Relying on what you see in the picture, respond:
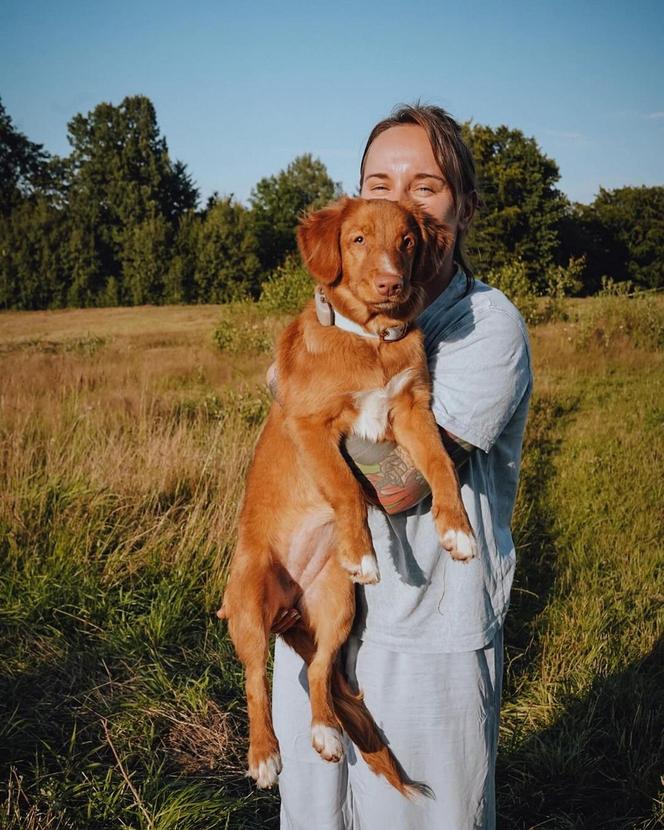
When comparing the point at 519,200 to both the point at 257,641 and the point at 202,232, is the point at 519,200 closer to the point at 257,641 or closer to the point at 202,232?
the point at 202,232

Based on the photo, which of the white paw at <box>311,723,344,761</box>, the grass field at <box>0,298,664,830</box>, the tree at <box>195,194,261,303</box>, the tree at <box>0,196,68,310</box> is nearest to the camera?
the white paw at <box>311,723,344,761</box>

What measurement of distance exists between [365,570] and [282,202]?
3671 centimetres

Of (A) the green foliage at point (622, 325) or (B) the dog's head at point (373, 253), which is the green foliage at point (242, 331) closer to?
(A) the green foliage at point (622, 325)

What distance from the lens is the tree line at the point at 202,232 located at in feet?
75.3

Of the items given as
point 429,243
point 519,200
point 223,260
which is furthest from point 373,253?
point 223,260

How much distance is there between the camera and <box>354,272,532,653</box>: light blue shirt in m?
1.87

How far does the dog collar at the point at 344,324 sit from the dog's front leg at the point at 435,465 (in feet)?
0.69

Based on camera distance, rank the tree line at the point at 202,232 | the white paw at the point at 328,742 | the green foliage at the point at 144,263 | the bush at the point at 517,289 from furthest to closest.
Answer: the green foliage at the point at 144,263
the tree line at the point at 202,232
the bush at the point at 517,289
the white paw at the point at 328,742

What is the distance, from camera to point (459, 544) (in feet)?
5.90

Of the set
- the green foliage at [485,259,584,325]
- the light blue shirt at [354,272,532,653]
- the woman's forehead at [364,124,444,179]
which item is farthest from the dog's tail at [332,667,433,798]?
the green foliage at [485,259,584,325]

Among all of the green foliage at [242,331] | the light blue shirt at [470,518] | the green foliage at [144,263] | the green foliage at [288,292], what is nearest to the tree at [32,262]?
the green foliage at [144,263]

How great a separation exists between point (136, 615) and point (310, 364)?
281 cm

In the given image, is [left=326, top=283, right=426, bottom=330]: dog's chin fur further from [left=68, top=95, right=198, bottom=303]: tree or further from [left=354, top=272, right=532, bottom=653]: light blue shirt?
[left=68, top=95, right=198, bottom=303]: tree

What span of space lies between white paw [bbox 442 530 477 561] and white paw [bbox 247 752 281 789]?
0.93 m
